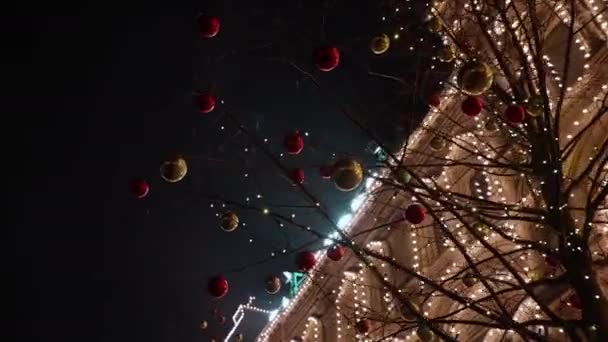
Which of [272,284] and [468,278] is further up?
[272,284]

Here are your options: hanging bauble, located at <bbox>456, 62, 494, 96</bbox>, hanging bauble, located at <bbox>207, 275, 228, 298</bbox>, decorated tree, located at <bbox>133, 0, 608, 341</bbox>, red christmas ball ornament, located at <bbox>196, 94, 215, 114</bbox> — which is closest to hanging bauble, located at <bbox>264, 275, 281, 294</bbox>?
decorated tree, located at <bbox>133, 0, 608, 341</bbox>

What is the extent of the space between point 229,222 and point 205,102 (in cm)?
192

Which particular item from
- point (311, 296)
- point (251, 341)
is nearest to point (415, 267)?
point (311, 296)

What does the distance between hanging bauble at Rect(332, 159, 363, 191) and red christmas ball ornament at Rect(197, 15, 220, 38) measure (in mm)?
2327

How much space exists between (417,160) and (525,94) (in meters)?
6.89

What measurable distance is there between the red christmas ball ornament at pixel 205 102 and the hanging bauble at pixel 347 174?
2.11 metres

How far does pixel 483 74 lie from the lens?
20.2 feet

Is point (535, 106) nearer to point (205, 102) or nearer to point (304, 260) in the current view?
point (304, 260)

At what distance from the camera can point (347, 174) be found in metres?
6.58

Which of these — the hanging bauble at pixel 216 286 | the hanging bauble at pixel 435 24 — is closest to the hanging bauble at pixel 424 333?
the hanging bauble at pixel 216 286

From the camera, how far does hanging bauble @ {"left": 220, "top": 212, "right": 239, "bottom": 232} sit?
8.79 meters

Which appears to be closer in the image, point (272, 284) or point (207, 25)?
point (207, 25)

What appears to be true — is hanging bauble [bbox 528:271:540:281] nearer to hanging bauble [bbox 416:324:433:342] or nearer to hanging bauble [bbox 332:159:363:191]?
hanging bauble [bbox 416:324:433:342]

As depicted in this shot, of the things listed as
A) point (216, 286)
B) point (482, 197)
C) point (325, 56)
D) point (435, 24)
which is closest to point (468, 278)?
point (325, 56)
